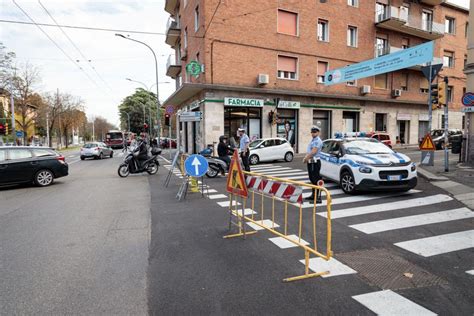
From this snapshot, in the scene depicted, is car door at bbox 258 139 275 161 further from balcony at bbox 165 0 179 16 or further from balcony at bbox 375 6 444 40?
balcony at bbox 165 0 179 16

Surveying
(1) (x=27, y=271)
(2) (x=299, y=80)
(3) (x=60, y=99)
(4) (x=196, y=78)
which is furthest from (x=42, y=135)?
(1) (x=27, y=271)

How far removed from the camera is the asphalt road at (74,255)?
3.14 meters

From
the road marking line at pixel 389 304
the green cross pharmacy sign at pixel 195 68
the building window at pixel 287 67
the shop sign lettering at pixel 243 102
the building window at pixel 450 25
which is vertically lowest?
the road marking line at pixel 389 304

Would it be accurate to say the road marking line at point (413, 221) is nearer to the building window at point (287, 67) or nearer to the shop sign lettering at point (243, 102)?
the shop sign lettering at point (243, 102)

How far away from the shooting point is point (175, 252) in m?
4.46

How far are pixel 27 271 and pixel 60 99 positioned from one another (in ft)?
174

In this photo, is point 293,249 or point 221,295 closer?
point 221,295

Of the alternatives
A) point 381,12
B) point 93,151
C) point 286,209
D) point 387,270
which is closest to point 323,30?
point 381,12

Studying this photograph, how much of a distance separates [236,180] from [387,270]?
2.67m

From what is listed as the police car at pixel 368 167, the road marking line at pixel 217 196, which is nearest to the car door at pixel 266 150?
the police car at pixel 368 167

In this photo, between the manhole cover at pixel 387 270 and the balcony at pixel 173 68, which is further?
the balcony at pixel 173 68

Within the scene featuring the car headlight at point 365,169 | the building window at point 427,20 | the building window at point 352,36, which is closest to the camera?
the car headlight at point 365,169

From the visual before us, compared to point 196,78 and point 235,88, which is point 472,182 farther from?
point 196,78

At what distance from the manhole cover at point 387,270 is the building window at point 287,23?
805 inches
